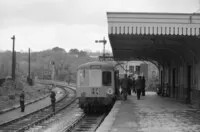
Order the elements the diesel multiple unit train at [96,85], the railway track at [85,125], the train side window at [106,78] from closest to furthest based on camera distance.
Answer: the railway track at [85,125] < the diesel multiple unit train at [96,85] < the train side window at [106,78]

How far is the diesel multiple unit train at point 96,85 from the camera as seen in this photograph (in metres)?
20.7

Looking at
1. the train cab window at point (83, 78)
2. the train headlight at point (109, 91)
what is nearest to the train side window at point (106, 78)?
the train headlight at point (109, 91)

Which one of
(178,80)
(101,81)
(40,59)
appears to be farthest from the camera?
(40,59)

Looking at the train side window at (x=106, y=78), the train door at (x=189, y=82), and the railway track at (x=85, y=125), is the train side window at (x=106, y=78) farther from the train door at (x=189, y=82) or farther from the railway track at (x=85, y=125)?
the train door at (x=189, y=82)

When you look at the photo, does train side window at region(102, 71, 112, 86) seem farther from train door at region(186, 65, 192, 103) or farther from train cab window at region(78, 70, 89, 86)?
train door at region(186, 65, 192, 103)

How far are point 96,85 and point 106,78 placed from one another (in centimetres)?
76

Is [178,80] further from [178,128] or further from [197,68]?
[178,128]

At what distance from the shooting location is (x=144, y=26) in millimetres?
14773

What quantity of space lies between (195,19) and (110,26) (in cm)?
329

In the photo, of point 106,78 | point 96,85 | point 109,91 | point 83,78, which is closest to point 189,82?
point 109,91

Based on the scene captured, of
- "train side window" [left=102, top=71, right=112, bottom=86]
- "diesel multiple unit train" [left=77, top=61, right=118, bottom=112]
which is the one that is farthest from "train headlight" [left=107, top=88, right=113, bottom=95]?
"train side window" [left=102, top=71, right=112, bottom=86]

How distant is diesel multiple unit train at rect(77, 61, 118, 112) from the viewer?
20656 millimetres

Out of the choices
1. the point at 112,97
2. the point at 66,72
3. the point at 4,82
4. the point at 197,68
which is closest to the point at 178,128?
the point at 197,68

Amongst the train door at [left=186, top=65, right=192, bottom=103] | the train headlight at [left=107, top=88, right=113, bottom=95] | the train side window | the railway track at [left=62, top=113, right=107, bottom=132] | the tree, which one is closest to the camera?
the railway track at [left=62, top=113, right=107, bottom=132]
